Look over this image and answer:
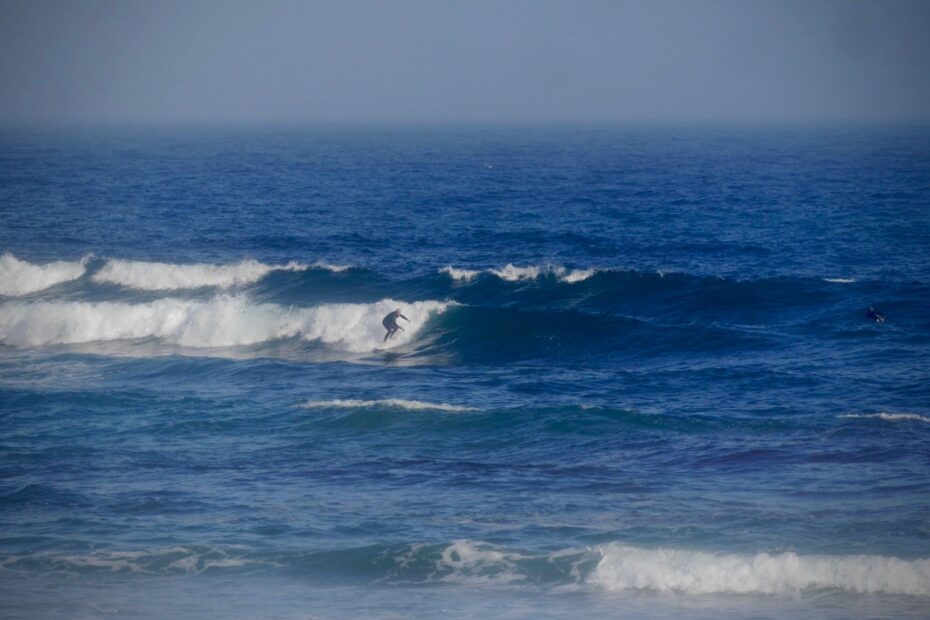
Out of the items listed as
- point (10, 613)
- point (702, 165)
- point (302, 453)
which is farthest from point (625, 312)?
point (702, 165)

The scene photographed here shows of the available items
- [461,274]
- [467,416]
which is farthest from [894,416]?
[461,274]

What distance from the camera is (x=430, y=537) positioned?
46.1ft

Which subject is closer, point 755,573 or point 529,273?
point 755,573

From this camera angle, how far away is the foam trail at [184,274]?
33194 mm

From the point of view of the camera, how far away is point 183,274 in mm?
33844

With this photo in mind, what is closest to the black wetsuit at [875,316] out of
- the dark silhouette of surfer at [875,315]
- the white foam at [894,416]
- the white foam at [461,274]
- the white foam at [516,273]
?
the dark silhouette of surfer at [875,315]

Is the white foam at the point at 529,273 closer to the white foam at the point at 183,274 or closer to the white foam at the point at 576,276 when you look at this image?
the white foam at the point at 576,276

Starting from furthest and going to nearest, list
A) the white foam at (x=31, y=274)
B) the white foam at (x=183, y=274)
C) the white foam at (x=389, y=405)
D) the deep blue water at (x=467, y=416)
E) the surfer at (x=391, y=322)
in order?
the white foam at (x=31, y=274)
the white foam at (x=183, y=274)
the surfer at (x=391, y=322)
the white foam at (x=389, y=405)
the deep blue water at (x=467, y=416)

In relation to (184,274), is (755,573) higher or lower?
lower

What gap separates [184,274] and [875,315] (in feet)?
69.1

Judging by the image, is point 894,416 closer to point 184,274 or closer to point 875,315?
point 875,315

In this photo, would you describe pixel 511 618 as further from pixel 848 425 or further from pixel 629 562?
pixel 848 425

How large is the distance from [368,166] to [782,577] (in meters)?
72.4

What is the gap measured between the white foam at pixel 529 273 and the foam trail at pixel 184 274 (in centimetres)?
399
